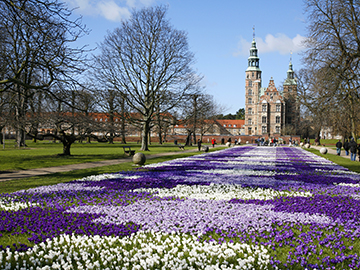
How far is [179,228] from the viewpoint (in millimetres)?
6609

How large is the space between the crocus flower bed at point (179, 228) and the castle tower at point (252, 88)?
12112 cm

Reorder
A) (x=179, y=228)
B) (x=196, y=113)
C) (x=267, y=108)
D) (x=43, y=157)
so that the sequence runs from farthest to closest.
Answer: (x=267, y=108) < (x=196, y=113) < (x=43, y=157) < (x=179, y=228)

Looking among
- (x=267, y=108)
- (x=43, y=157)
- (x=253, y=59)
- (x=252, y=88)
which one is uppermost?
(x=253, y=59)

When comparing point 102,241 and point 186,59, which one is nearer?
point 102,241

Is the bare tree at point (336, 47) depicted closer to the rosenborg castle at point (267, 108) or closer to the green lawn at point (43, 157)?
the green lawn at point (43, 157)

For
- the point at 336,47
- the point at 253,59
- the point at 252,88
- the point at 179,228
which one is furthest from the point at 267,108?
the point at 179,228

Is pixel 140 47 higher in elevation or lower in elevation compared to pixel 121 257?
higher

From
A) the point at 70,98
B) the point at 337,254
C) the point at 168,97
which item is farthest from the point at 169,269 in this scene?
the point at 168,97

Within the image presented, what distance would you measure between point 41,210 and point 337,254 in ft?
21.7

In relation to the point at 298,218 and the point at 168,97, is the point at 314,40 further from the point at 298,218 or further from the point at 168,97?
the point at 298,218

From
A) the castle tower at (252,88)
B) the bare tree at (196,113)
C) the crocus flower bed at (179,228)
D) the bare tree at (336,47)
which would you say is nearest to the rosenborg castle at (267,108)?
the castle tower at (252,88)

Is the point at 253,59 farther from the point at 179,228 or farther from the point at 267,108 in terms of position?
the point at 179,228

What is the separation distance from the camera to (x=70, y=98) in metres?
17.2

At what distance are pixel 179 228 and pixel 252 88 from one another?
129743mm
